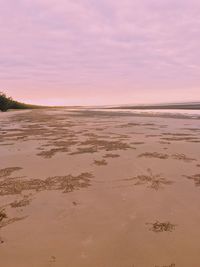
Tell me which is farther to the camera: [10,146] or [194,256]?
[10,146]

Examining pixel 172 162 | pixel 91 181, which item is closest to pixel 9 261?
pixel 91 181

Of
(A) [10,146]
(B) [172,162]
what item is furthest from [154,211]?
(A) [10,146]

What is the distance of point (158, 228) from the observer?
156 inches

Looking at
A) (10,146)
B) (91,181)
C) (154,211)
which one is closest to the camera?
(154,211)

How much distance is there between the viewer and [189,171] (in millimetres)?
6816

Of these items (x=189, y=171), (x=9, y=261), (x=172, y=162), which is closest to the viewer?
(x=9, y=261)


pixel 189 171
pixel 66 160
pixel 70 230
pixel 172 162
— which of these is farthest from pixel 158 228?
pixel 66 160

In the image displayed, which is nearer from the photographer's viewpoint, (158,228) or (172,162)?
(158,228)

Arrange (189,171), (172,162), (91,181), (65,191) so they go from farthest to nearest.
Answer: (172,162)
(189,171)
(91,181)
(65,191)

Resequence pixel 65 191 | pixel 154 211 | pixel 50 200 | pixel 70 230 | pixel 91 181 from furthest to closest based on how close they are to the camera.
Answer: pixel 91 181 → pixel 65 191 → pixel 50 200 → pixel 154 211 → pixel 70 230

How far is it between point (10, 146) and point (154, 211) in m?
7.57

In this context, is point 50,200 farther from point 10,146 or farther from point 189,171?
point 10,146

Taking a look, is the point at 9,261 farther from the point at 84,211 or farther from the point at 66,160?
the point at 66,160

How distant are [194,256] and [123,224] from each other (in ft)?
3.63
